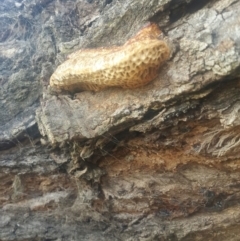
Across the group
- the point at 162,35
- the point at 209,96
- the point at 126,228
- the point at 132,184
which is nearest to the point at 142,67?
the point at 162,35

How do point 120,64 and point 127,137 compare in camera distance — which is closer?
point 120,64

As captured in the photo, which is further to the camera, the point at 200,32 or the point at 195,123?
the point at 195,123

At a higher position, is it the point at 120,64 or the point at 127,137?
the point at 120,64

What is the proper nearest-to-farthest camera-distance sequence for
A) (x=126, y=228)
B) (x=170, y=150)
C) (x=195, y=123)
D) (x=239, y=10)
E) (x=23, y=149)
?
(x=239, y=10)
(x=195, y=123)
(x=170, y=150)
(x=126, y=228)
(x=23, y=149)

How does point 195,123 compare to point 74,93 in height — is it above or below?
below

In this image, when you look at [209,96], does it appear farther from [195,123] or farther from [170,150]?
[170,150]
